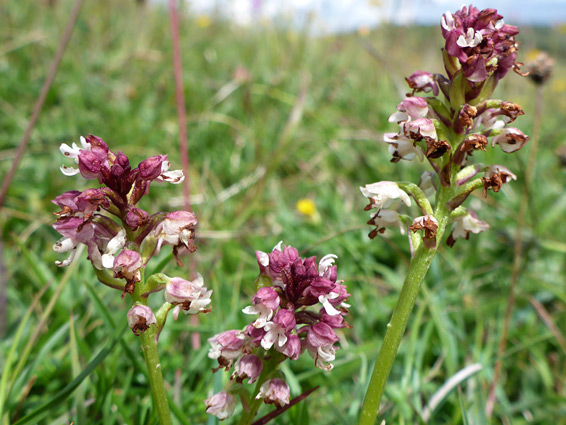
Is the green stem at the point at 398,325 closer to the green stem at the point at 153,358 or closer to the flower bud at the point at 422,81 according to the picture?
the flower bud at the point at 422,81

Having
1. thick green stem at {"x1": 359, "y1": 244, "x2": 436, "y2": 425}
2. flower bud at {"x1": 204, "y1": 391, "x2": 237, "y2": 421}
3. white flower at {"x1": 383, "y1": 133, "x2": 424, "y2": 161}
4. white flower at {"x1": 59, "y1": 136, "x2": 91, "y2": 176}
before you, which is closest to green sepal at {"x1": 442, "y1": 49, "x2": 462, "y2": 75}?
white flower at {"x1": 383, "y1": 133, "x2": 424, "y2": 161}

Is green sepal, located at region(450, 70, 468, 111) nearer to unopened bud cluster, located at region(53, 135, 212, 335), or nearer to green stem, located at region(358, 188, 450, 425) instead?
green stem, located at region(358, 188, 450, 425)

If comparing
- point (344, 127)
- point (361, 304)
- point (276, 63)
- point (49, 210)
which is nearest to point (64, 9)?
point (276, 63)

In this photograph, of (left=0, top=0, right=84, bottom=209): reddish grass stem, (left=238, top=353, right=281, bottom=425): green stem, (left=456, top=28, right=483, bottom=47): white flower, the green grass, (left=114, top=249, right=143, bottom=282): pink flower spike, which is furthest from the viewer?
(left=0, top=0, right=84, bottom=209): reddish grass stem

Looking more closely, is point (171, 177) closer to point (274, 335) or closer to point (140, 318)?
point (140, 318)

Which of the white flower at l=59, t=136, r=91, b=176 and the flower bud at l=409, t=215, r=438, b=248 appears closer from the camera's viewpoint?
the white flower at l=59, t=136, r=91, b=176

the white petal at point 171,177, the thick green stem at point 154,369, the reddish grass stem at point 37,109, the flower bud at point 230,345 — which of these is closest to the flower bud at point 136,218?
the white petal at point 171,177
